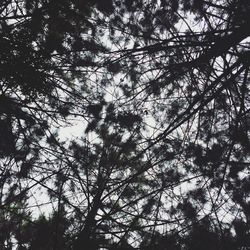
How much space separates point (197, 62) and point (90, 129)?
2.11 meters

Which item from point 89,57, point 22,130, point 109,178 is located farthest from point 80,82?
point 109,178

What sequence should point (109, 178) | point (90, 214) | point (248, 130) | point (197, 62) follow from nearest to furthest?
point (197, 62), point (248, 130), point (90, 214), point (109, 178)

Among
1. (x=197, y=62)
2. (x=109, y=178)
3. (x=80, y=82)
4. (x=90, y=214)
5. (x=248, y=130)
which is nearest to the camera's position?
(x=197, y=62)

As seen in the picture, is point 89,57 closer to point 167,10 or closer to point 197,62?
point 167,10

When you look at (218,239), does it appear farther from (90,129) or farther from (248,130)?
(90,129)

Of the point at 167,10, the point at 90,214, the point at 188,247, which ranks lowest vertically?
the point at 188,247

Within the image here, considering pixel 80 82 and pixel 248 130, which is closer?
pixel 248 130

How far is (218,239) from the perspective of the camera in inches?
152

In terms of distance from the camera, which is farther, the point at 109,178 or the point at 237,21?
the point at 109,178

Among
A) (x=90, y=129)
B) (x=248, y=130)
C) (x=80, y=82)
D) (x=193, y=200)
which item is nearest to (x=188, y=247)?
(x=193, y=200)

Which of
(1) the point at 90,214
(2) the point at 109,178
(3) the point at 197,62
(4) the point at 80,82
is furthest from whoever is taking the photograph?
(2) the point at 109,178

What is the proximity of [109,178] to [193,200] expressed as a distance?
1686mm

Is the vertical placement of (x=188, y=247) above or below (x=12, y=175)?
below

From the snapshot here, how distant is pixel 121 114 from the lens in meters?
4.43
